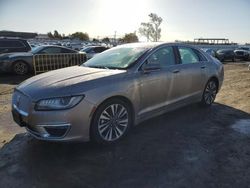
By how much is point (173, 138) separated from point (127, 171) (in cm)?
140

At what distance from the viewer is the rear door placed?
5641mm

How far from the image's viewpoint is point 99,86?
4250 mm

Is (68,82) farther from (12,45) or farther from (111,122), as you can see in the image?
(12,45)

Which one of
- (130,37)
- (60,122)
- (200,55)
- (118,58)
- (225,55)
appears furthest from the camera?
(130,37)

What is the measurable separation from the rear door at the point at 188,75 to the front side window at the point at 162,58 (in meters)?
0.16

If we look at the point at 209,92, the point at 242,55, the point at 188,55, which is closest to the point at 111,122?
the point at 188,55

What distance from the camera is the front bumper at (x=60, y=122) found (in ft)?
13.0

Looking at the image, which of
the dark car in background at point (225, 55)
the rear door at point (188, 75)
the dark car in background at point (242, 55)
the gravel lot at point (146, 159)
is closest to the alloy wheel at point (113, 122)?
the gravel lot at point (146, 159)

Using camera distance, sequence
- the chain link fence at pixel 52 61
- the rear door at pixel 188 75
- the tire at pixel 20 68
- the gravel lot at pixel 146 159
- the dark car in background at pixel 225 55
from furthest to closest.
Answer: the dark car in background at pixel 225 55
the chain link fence at pixel 52 61
the tire at pixel 20 68
the rear door at pixel 188 75
the gravel lot at pixel 146 159

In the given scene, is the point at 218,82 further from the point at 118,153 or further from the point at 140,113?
the point at 118,153

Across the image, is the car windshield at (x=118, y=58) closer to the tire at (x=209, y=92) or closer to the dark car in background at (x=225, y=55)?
the tire at (x=209, y=92)

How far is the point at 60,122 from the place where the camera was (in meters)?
3.95

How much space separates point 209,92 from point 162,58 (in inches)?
76.3

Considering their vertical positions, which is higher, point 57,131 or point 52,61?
point 52,61
